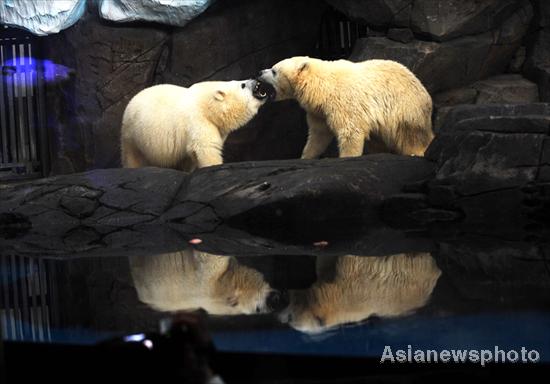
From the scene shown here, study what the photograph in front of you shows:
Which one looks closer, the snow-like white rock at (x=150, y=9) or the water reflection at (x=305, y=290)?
the water reflection at (x=305, y=290)

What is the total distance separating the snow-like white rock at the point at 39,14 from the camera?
8.96m

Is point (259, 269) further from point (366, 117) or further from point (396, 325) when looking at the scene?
point (366, 117)

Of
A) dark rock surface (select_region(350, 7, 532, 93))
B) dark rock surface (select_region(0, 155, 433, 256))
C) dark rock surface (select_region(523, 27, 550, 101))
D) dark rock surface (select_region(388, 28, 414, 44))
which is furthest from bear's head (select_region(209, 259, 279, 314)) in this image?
dark rock surface (select_region(523, 27, 550, 101))

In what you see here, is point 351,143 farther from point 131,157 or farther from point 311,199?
point 131,157

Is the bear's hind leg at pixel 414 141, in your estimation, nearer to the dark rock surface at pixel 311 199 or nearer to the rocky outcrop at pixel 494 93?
the dark rock surface at pixel 311 199

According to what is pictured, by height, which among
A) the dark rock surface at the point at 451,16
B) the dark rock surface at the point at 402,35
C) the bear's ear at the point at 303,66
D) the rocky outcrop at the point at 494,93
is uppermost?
A: the dark rock surface at the point at 451,16

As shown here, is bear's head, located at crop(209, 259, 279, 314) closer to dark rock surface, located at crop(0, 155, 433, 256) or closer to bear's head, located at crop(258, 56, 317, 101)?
dark rock surface, located at crop(0, 155, 433, 256)

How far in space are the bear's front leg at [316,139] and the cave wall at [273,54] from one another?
1290mm

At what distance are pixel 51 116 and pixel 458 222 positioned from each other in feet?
18.8

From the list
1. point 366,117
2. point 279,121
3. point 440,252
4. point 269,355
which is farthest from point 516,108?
point 269,355

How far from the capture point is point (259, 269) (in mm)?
4500

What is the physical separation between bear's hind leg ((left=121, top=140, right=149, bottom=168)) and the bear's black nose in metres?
4.85

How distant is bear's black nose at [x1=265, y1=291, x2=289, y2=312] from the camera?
3.42 m

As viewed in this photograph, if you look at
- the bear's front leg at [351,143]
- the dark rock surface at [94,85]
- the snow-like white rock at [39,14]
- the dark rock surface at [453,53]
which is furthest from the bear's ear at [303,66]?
the snow-like white rock at [39,14]
